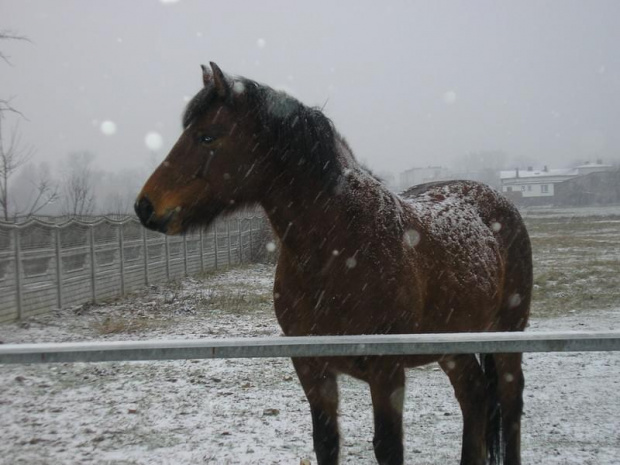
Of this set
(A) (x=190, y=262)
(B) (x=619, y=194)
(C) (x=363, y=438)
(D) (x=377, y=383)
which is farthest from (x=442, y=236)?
(B) (x=619, y=194)

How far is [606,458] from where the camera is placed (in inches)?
136

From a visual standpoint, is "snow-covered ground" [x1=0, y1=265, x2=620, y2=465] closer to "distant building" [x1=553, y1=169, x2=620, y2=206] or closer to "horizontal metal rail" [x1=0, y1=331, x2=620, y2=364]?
"horizontal metal rail" [x1=0, y1=331, x2=620, y2=364]

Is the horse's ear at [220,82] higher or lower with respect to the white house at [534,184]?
lower

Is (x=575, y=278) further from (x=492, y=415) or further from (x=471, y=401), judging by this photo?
(x=471, y=401)

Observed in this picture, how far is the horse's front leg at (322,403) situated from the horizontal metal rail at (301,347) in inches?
39.9

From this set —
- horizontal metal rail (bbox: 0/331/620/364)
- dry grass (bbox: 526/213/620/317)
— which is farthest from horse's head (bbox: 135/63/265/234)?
dry grass (bbox: 526/213/620/317)

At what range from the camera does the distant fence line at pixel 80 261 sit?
28.7 ft

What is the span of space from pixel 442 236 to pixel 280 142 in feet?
3.73

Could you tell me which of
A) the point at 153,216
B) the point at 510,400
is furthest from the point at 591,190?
the point at 153,216

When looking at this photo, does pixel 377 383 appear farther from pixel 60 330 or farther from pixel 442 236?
pixel 60 330

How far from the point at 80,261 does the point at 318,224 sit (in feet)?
32.4

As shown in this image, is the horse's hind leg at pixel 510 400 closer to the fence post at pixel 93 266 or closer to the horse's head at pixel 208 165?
the horse's head at pixel 208 165

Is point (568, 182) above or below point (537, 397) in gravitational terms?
above

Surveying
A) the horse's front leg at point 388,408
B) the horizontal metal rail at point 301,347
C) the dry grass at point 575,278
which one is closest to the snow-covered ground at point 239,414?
the horse's front leg at point 388,408
